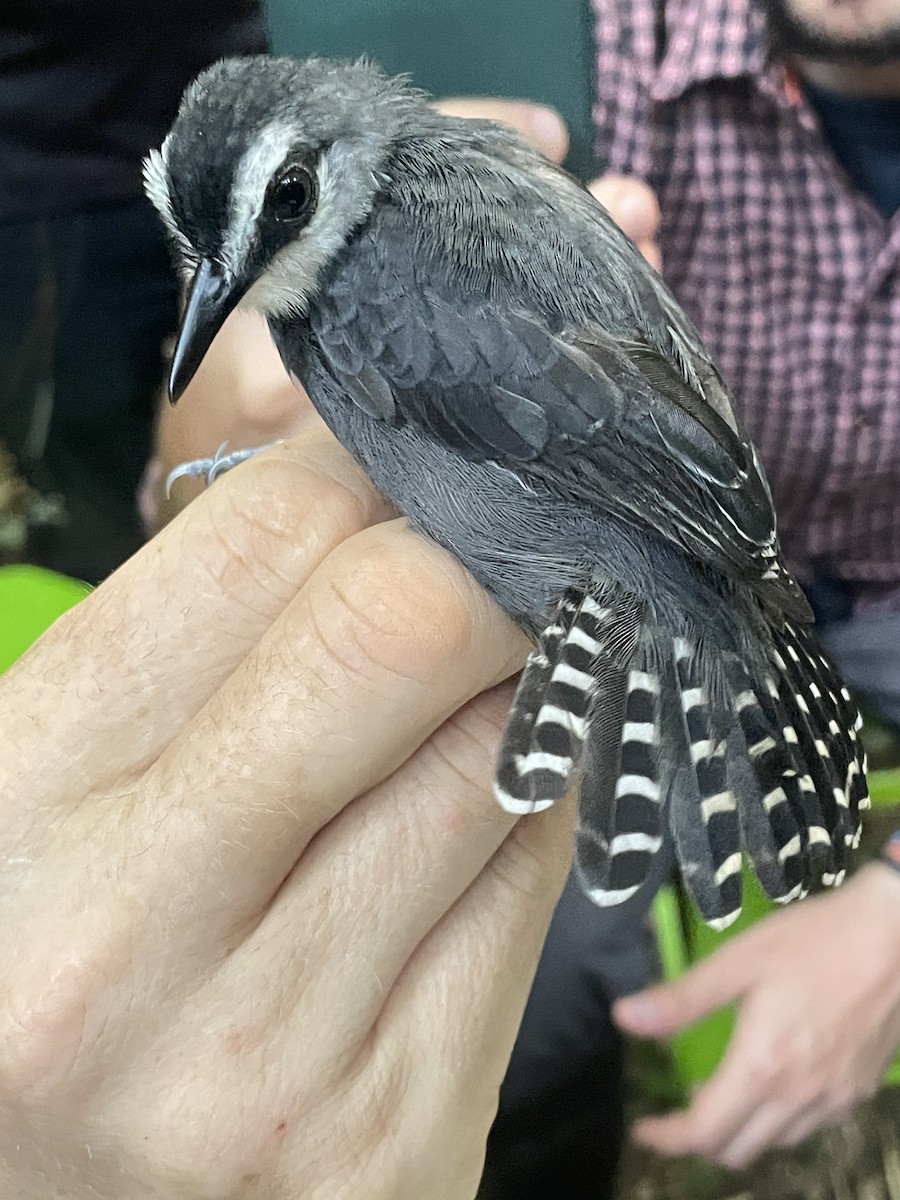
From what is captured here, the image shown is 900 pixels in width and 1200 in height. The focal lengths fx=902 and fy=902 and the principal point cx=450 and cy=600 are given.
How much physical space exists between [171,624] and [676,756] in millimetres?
425

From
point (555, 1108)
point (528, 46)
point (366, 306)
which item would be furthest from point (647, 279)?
point (555, 1108)

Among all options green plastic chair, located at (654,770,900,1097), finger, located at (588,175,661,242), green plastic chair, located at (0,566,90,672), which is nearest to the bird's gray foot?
green plastic chair, located at (0,566,90,672)

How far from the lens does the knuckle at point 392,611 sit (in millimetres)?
618

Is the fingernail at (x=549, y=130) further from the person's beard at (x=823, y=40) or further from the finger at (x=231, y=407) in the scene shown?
the finger at (x=231, y=407)

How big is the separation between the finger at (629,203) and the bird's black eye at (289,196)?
53cm

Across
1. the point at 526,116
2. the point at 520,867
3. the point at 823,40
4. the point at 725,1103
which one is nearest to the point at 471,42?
the point at 526,116

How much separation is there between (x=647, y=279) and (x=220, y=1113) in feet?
2.39

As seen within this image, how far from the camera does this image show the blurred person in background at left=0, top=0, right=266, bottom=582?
104cm

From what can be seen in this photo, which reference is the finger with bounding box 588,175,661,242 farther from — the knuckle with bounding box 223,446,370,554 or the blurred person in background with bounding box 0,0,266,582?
the knuckle with bounding box 223,446,370,554

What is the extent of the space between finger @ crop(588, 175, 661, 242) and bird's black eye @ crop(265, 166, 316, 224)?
53 cm

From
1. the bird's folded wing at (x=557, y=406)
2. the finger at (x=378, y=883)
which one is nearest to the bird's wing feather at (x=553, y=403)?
the bird's folded wing at (x=557, y=406)

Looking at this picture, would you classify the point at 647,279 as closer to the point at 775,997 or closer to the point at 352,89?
the point at 352,89

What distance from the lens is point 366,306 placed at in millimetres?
716

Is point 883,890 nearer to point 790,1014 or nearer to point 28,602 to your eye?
point 790,1014
